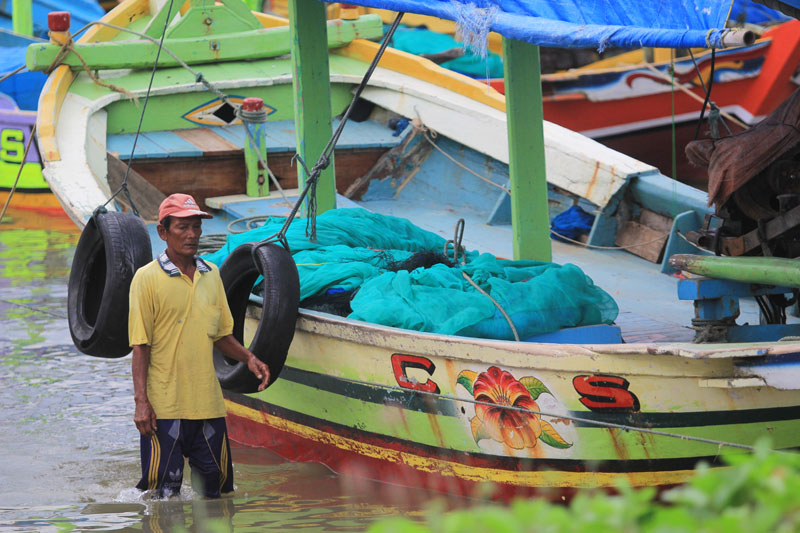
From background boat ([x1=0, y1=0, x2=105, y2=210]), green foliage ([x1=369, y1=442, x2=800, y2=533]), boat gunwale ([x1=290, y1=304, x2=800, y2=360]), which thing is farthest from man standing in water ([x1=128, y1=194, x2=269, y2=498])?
background boat ([x1=0, y1=0, x2=105, y2=210])

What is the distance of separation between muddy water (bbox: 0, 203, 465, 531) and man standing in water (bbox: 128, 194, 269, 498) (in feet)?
0.92

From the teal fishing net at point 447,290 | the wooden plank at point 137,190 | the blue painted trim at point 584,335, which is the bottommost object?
the blue painted trim at point 584,335

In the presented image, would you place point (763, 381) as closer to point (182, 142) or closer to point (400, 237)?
→ point (400, 237)

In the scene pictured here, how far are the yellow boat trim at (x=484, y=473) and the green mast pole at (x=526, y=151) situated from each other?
149 cm

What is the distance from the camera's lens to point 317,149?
6629 millimetres

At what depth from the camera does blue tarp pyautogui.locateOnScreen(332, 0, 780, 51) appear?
4.42 meters

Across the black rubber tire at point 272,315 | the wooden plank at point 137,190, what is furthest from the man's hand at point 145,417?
the wooden plank at point 137,190

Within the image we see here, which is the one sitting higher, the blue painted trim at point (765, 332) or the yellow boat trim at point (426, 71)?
the yellow boat trim at point (426, 71)

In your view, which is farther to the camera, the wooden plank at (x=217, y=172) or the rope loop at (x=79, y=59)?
the rope loop at (x=79, y=59)

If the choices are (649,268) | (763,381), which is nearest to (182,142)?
(649,268)

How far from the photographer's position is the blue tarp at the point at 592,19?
14.5ft

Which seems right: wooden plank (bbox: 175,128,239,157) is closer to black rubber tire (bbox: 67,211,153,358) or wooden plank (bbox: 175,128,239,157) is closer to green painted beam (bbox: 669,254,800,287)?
black rubber tire (bbox: 67,211,153,358)

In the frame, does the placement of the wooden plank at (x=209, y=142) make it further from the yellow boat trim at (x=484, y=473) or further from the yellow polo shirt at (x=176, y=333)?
the yellow polo shirt at (x=176, y=333)

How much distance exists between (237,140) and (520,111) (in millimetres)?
3590
